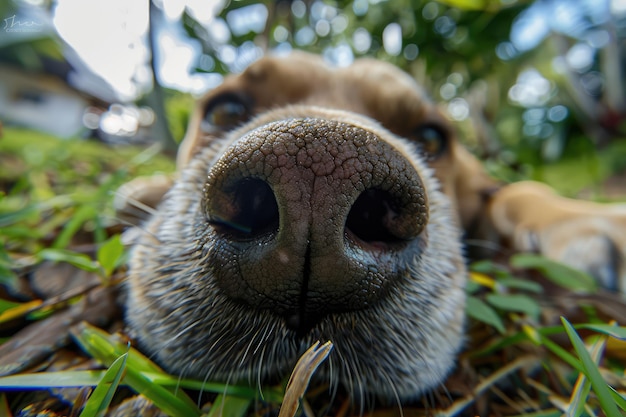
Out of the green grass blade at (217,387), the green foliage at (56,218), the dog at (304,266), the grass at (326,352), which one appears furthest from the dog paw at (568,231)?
the green foliage at (56,218)

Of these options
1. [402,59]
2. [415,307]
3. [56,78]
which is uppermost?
[56,78]

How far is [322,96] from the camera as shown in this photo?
189 centimetres

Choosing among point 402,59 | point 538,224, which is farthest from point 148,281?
point 402,59

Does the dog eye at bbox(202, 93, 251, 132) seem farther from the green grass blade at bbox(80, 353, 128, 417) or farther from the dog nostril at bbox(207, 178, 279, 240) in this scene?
the green grass blade at bbox(80, 353, 128, 417)

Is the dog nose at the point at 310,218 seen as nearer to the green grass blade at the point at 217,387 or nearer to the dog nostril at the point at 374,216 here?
the dog nostril at the point at 374,216

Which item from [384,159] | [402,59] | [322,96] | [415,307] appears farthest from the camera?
[402,59]

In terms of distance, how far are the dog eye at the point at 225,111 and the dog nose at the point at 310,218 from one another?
1.16 meters

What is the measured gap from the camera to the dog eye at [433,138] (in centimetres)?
207

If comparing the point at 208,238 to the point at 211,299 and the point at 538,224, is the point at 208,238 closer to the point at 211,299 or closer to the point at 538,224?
the point at 211,299

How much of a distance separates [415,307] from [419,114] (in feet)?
4.39

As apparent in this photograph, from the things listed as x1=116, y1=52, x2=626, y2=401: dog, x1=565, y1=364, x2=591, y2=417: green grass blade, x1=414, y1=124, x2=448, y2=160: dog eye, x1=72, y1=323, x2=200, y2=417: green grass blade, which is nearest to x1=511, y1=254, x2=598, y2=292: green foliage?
x1=116, y1=52, x2=626, y2=401: dog

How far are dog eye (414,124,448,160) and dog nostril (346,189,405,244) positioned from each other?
4.18ft

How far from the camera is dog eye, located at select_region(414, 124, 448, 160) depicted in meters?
2.07

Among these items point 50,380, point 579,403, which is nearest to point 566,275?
point 579,403
